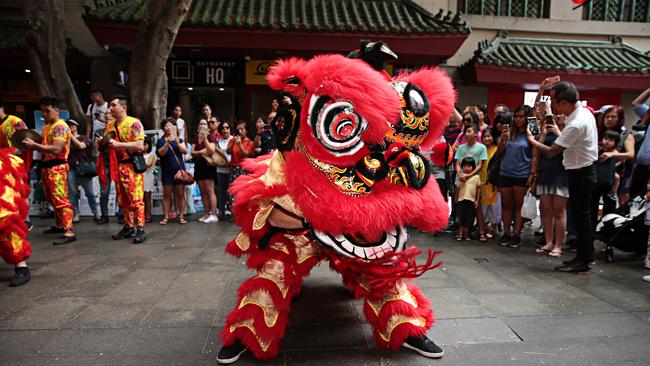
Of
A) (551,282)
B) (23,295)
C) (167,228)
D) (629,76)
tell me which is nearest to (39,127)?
(167,228)

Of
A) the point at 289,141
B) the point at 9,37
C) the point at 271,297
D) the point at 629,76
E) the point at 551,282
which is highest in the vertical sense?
the point at 9,37

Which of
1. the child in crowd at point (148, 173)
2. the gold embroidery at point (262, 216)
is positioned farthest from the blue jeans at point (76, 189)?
the gold embroidery at point (262, 216)

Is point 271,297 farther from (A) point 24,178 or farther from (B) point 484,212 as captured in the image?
(B) point 484,212

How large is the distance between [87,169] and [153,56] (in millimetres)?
2219

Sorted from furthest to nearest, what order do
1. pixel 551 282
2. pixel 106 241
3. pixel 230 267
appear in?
pixel 106 241
pixel 230 267
pixel 551 282

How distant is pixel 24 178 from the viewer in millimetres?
4148

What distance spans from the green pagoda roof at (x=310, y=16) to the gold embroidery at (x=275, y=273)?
7190mm

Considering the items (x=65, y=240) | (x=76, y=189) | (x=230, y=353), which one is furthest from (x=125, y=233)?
(x=230, y=353)

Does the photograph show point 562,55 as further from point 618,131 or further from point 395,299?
point 395,299

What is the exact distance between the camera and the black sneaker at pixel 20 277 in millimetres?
3766

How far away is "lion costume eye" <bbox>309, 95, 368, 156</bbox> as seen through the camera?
2.09 metres

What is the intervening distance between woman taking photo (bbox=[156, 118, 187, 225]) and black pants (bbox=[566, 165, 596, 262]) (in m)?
5.43

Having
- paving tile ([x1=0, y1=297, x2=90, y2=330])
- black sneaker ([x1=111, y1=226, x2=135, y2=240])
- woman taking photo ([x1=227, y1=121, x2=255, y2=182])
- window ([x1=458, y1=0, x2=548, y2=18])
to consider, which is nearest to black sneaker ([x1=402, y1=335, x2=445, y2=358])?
paving tile ([x1=0, y1=297, x2=90, y2=330])

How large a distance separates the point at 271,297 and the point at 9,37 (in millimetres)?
11220
